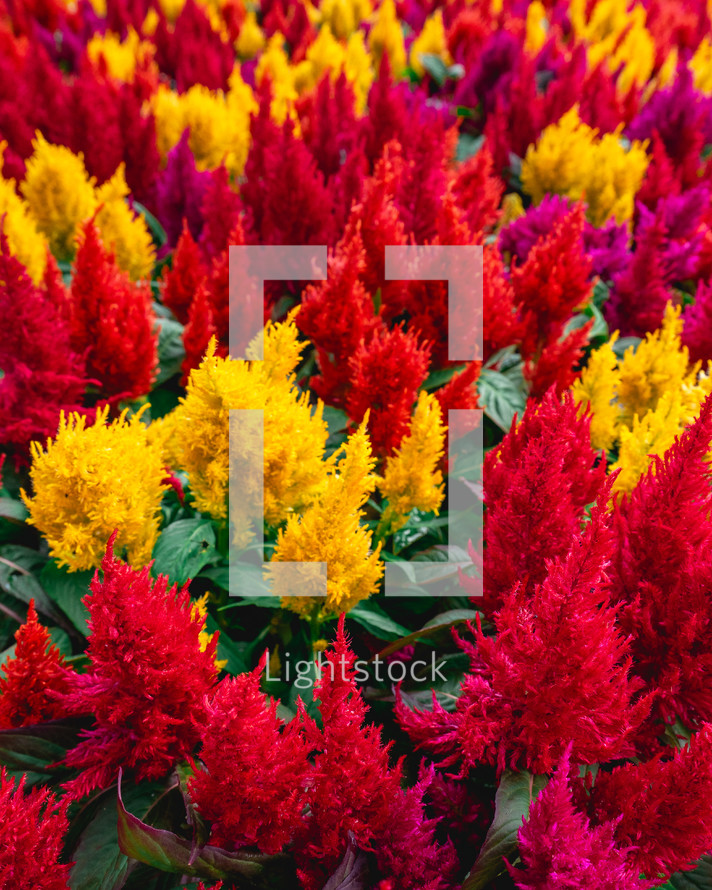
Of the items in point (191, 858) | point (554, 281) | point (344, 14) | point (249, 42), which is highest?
point (344, 14)

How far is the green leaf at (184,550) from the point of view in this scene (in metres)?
1.29

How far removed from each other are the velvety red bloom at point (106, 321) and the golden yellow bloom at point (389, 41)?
3.41 m

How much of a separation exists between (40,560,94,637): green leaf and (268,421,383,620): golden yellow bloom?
453 mm

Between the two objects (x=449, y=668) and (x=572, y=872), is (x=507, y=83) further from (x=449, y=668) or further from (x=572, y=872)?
(x=572, y=872)

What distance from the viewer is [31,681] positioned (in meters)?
1.04

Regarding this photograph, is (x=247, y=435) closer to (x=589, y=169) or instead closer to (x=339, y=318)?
(x=339, y=318)

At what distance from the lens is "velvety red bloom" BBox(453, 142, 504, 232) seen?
200 centimetres

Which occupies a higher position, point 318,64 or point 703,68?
point 703,68

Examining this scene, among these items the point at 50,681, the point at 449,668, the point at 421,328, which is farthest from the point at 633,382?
the point at 50,681

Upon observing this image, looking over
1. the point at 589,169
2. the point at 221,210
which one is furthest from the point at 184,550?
the point at 589,169

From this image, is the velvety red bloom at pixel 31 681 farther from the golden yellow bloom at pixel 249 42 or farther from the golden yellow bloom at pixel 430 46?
the golden yellow bloom at pixel 249 42

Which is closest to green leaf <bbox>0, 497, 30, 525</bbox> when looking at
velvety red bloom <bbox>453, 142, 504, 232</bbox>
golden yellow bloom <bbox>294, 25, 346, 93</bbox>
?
velvety red bloom <bbox>453, 142, 504, 232</bbox>

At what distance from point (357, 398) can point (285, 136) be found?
1.02m

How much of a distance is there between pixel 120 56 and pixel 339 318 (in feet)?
11.3
